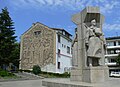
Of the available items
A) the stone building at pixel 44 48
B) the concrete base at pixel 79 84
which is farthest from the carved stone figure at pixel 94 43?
the stone building at pixel 44 48

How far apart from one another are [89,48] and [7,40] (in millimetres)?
29624

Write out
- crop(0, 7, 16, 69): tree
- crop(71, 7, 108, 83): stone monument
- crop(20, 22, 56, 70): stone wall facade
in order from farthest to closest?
crop(20, 22, 56, 70): stone wall facade
crop(0, 7, 16, 69): tree
crop(71, 7, 108, 83): stone monument

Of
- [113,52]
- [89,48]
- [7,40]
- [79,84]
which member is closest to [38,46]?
[7,40]

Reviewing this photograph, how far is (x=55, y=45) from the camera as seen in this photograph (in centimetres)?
4806

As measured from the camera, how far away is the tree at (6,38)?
38.9m

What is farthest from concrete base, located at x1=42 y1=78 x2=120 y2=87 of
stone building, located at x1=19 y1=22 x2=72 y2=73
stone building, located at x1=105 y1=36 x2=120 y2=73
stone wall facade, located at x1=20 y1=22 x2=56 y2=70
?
stone building, located at x1=105 y1=36 x2=120 y2=73

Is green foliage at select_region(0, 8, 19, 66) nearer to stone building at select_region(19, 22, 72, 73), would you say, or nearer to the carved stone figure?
stone building at select_region(19, 22, 72, 73)

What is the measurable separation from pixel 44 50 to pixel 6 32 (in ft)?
37.5

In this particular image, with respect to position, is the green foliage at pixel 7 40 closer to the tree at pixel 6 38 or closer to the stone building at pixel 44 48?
the tree at pixel 6 38

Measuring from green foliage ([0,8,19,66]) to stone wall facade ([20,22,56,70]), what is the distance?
9.47 meters

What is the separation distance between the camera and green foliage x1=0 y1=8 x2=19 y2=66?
38969mm

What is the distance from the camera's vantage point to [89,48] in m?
12.6

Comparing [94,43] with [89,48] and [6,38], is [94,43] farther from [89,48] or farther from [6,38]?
[6,38]

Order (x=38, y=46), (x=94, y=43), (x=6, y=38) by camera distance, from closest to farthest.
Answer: (x=94, y=43) → (x=6, y=38) → (x=38, y=46)
